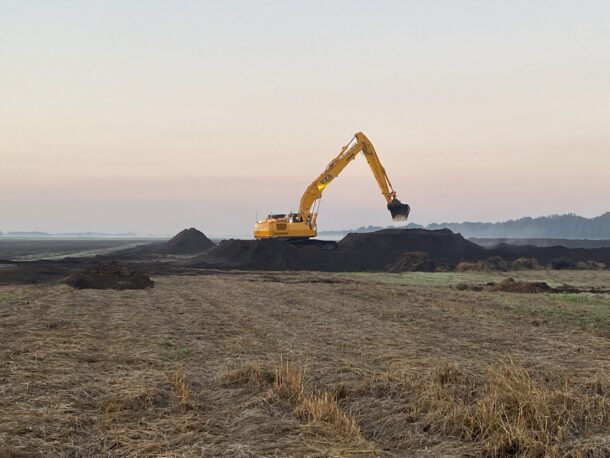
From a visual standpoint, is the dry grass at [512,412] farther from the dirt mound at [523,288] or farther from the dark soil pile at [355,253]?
the dark soil pile at [355,253]

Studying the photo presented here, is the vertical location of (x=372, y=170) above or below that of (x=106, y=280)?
above

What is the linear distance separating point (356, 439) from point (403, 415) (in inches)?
37.4

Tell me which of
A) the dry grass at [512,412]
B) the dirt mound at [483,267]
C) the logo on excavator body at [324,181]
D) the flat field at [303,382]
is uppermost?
the logo on excavator body at [324,181]

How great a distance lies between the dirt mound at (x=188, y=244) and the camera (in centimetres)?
5988

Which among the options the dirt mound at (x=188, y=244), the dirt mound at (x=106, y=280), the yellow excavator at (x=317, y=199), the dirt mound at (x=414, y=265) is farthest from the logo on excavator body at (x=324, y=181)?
the dirt mound at (x=188, y=244)

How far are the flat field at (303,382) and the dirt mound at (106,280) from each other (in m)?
5.81

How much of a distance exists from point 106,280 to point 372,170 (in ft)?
71.3

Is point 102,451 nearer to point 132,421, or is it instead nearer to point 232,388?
point 132,421

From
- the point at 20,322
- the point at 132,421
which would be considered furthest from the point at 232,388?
the point at 20,322

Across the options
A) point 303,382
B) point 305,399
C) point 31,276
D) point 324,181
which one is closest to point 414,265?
point 324,181

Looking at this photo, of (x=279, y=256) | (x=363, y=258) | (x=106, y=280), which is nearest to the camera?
(x=106, y=280)

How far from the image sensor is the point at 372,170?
119 ft

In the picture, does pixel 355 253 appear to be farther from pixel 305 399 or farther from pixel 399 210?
pixel 305 399

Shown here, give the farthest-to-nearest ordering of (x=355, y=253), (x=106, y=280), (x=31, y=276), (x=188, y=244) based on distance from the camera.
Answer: (x=188, y=244) → (x=355, y=253) → (x=31, y=276) → (x=106, y=280)
